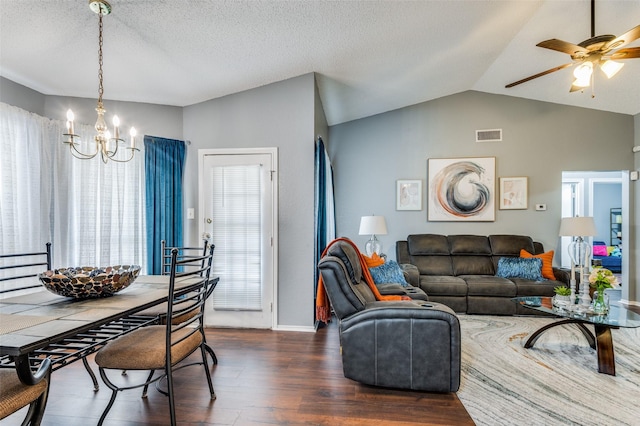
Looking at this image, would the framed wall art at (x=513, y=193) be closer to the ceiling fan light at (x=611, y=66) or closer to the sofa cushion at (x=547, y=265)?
the sofa cushion at (x=547, y=265)

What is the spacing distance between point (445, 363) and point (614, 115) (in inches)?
196

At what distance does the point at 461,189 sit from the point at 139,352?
4.65 m

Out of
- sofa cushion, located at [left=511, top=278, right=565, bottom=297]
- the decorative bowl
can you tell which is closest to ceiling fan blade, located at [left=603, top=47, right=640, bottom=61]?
sofa cushion, located at [left=511, top=278, right=565, bottom=297]

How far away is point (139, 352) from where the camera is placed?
5.72 feet

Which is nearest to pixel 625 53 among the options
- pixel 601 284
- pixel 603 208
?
pixel 601 284

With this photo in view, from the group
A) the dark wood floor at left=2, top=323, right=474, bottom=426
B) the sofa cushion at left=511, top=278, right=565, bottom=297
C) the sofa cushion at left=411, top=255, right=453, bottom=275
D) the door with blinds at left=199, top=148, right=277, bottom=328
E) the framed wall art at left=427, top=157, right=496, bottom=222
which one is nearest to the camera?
the dark wood floor at left=2, top=323, right=474, bottom=426

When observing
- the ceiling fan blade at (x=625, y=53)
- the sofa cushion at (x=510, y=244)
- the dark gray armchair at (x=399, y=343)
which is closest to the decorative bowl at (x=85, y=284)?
the dark gray armchair at (x=399, y=343)

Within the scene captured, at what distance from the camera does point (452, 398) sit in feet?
6.86

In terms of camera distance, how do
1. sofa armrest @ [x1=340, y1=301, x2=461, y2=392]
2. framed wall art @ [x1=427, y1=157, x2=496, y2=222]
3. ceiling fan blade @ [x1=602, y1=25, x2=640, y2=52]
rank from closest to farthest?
sofa armrest @ [x1=340, y1=301, x2=461, y2=392], ceiling fan blade @ [x1=602, y1=25, x2=640, y2=52], framed wall art @ [x1=427, y1=157, x2=496, y2=222]

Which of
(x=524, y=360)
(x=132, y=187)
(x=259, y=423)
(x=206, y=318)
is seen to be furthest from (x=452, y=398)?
(x=132, y=187)

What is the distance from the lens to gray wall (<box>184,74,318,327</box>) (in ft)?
11.3

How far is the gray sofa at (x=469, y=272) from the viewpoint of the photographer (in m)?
3.93

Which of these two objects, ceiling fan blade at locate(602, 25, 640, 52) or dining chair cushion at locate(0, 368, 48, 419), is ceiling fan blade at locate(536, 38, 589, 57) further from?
dining chair cushion at locate(0, 368, 48, 419)

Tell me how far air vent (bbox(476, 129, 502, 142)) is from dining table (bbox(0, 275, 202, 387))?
471cm
